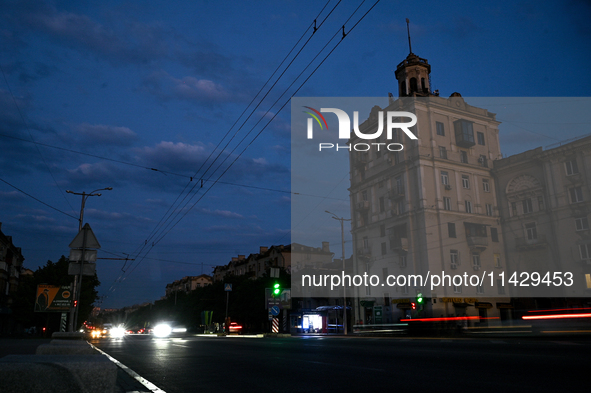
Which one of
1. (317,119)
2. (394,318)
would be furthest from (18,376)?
(394,318)

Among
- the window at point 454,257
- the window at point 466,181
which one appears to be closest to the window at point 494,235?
the window at point 466,181

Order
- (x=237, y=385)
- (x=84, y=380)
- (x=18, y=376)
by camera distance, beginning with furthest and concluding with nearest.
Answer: (x=237, y=385), (x=84, y=380), (x=18, y=376)

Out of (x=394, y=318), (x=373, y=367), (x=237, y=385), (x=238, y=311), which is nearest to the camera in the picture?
(x=237, y=385)

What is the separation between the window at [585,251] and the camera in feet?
128

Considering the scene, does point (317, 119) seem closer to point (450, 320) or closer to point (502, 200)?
point (450, 320)

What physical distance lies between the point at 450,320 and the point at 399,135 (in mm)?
23024

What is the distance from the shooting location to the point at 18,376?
2.62 m

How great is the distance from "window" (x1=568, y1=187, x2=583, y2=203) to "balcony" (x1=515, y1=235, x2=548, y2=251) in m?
4.70

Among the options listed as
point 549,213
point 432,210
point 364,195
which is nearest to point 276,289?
point 432,210

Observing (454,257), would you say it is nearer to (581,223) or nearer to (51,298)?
(581,223)

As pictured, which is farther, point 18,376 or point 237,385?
point 237,385

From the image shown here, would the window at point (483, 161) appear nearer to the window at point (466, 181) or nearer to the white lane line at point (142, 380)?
the window at point (466, 181)

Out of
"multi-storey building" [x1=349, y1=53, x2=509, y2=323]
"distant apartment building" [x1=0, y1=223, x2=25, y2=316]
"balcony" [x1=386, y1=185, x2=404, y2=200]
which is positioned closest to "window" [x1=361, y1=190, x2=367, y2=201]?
"multi-storey building" [x1=349, y1=53, x2=509, y2=323]

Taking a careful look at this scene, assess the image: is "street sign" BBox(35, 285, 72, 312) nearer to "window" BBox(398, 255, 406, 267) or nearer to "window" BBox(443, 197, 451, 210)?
"window" BBox(398, 255, 406, 267)
